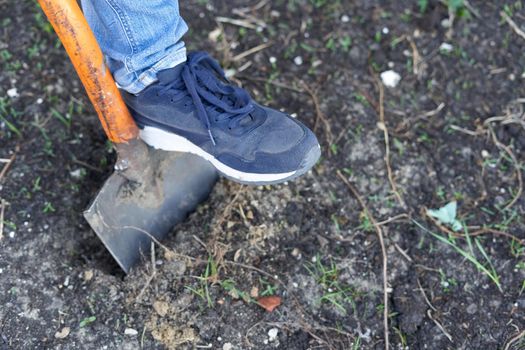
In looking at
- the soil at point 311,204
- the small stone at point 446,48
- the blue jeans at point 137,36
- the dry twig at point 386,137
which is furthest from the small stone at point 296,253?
the small stone at point 446,48

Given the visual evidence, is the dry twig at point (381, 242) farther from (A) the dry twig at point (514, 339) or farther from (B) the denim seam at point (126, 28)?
(B) the denim seam at point (126, 28)

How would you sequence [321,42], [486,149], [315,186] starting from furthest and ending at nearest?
[321,42]
[486,149]
[315,186]

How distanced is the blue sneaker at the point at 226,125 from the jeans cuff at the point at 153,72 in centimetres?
2

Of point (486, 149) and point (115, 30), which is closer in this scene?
point (115, 30)

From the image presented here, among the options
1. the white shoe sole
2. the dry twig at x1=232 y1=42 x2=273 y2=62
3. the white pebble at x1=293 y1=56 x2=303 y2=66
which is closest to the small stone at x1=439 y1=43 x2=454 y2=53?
the white pebble at x1=293 y1=56 x2=303 y2=66

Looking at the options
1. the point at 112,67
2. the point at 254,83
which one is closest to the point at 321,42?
the point at 254,83

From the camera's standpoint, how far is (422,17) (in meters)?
2.54

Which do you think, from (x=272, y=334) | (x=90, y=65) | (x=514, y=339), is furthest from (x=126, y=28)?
(x=514, y=339)

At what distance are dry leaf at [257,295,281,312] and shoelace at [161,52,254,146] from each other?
0.54m

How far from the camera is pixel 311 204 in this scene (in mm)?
2061

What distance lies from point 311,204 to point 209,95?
1.87 feet

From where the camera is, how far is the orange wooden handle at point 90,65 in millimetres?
1429

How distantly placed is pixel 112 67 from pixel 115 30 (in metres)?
0.15

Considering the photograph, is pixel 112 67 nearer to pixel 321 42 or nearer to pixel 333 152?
pixel 333 152
